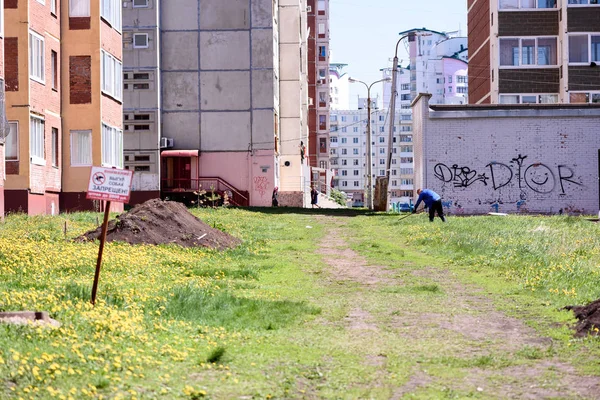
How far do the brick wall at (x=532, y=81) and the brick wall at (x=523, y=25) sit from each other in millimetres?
2099

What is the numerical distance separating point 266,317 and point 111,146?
1097 inches

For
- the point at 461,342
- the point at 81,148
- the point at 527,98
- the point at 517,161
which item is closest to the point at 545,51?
the point at 527,98

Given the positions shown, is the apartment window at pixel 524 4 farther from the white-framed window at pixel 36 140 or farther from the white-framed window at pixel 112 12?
the white-framed window at pixel 36 140

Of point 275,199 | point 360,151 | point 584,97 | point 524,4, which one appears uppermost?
point 524,4

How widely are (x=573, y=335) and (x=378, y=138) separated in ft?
594

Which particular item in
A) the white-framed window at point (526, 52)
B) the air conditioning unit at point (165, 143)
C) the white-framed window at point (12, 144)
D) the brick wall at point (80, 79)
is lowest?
the white-framed window at point (12, 144)

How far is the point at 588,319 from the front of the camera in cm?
1083

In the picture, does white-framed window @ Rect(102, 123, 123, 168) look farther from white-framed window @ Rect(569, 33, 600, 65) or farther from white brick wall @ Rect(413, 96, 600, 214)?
white-framed window @ Rect(569, 33, 600, 65)

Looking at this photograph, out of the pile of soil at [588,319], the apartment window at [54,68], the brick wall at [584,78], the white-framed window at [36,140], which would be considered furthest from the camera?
the brick wall at [584,78]

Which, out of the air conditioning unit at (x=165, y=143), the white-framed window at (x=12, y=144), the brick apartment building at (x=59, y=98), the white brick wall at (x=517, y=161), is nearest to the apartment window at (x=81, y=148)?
the brick apartment building at (x=59, y=98)

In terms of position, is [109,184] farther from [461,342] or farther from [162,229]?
[162,229]

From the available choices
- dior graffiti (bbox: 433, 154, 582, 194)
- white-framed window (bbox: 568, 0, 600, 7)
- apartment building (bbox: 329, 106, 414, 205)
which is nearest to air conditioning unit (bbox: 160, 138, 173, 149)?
dior graffiti (bbox: 433, 154, 582, 194)

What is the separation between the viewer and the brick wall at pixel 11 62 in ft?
100

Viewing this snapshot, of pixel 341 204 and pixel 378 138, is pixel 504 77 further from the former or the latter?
pixel 378 138
